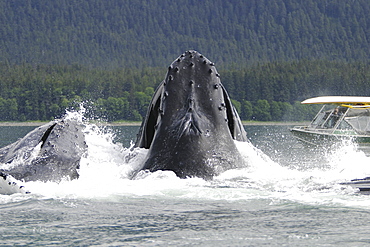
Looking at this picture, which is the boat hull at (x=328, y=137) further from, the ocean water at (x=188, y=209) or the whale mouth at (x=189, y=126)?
the whale mouth at (x=189, y=126)

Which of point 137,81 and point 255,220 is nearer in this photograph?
point 255,220

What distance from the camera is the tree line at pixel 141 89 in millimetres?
159625

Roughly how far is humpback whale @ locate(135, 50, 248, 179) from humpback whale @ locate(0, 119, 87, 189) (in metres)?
0.93

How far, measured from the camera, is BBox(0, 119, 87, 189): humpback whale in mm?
7449

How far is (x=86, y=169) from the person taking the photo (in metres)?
8.67

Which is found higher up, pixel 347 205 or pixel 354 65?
pixel 354 65

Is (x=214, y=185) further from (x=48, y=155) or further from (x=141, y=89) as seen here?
(x=141, y=89)

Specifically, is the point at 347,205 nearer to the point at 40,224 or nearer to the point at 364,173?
the point at 364,173

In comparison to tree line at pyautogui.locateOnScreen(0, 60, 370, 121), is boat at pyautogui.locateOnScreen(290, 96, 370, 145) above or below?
below

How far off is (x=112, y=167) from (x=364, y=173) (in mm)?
3743

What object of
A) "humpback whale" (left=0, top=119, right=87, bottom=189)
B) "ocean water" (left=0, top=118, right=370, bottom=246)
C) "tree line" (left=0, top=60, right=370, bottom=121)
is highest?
"tree line" (left=0, top=60, right=370, bottom=121)

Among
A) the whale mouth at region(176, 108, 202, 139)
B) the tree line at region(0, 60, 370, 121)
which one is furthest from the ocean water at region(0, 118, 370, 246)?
the tree line at region(0, 60, 370, 121)

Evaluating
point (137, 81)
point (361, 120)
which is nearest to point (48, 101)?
point (137, 81)

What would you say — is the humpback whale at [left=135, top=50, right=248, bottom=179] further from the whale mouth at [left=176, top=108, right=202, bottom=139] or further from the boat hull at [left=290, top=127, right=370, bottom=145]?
the boat hull at [left=290, top=127, right=370, bottom=145]
